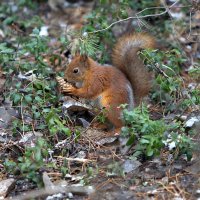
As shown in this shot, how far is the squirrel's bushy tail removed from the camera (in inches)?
217

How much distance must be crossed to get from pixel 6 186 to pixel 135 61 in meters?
1.91

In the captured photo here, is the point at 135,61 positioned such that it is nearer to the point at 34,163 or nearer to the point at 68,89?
the point at 68,89

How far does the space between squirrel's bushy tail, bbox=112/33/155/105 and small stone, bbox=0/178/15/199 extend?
167 centimetres

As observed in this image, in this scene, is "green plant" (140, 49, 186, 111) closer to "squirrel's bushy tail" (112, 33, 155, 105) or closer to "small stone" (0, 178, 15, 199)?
"squirrel's bushy tail" (112, 33, 155, 105)

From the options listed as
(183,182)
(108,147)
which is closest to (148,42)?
(108,147)

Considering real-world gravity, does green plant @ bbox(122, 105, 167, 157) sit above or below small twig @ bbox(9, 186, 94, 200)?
above

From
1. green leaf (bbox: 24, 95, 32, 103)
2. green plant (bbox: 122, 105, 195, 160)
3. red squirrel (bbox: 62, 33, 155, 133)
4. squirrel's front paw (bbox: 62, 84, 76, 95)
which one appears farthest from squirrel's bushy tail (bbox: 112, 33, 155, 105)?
green leaf (bbox: 24, 95, 32, 103)

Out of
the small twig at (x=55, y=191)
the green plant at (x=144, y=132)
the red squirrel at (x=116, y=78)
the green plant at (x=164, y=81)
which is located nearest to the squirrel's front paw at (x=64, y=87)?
the red squirrel at (x=116, y=78)

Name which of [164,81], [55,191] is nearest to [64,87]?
[164,81]

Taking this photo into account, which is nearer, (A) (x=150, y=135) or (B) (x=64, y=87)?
(A) (x=150, y=135)

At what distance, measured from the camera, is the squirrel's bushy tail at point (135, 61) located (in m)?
5.51

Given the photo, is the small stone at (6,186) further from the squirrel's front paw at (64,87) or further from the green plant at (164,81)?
the green plant at (164,81)

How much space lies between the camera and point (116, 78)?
5.52 metres

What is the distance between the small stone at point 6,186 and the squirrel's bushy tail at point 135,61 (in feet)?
5.49
